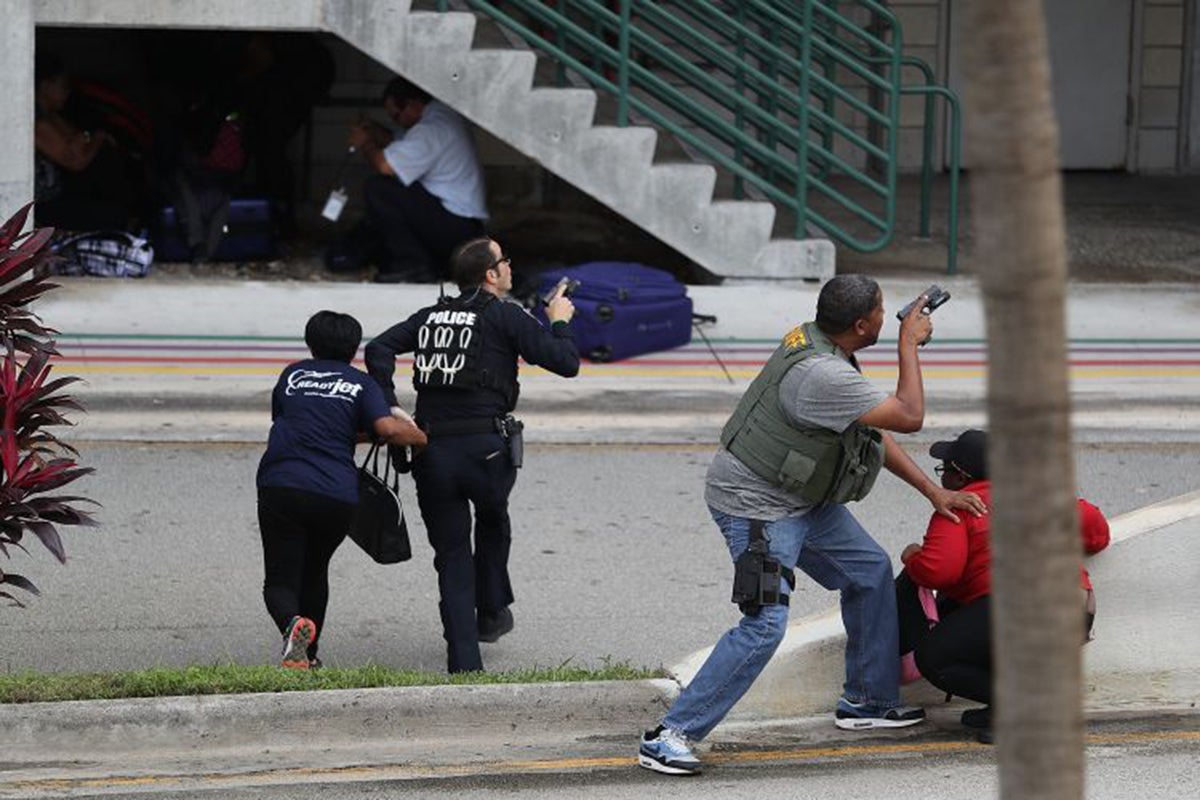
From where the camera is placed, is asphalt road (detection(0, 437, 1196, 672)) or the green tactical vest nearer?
the green tactical vest

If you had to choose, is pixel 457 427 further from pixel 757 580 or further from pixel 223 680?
pixel 757 580

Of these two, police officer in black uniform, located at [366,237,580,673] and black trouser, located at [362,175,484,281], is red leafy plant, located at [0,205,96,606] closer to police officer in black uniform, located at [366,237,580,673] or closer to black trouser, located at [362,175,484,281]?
police officer in black uniform, located at [366,237,580,673]

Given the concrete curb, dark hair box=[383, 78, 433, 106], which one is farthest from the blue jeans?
dark hair box=[383, 78, 433, 106]

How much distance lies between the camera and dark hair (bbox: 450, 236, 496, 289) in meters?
7.94

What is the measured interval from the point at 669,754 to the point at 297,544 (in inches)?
65.0

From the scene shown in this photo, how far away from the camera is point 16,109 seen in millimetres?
13633

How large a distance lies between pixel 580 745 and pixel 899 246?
9169 mm

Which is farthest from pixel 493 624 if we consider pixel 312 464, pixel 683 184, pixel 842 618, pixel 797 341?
pixel 683 184

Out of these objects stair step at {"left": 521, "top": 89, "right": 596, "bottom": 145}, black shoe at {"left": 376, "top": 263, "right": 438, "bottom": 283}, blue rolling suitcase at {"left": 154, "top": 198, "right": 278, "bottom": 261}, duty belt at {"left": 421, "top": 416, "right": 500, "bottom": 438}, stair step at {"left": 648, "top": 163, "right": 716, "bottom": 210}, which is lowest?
duty belt at {"left": 421, "top": 416, "right": 500, "bottom": 438}

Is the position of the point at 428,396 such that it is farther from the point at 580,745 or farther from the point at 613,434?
the point at 613,434

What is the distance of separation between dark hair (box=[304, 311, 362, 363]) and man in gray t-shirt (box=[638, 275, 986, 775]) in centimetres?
151

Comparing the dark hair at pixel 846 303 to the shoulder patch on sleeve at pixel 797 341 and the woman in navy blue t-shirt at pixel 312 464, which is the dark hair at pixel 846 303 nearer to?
the shoulder patch on sleeve at pixel 797 341

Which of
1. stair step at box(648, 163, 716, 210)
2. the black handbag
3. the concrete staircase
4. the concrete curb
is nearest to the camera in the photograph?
the concrete curb

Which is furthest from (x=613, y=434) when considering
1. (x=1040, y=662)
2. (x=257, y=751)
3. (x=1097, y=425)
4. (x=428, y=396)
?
(x=1040, y=662)
